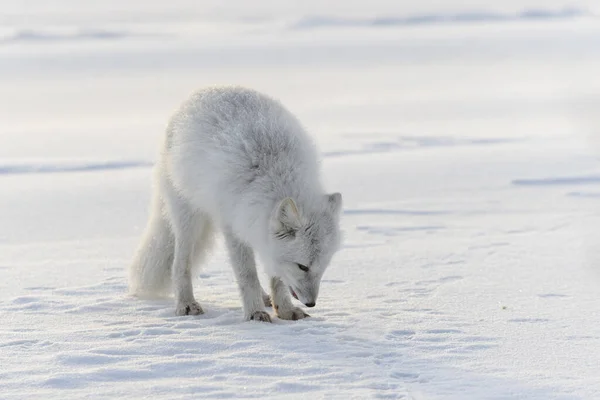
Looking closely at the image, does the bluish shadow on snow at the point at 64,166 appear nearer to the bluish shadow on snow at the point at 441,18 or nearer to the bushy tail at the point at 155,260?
the bushy tail at the point at 155,260

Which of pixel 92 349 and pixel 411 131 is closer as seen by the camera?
pixel 92 349

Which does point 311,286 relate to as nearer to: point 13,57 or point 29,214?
point 29,214

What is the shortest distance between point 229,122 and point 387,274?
5.39 feet

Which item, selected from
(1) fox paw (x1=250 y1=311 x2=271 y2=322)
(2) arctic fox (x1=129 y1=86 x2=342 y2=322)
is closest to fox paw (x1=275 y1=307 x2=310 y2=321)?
(2) arctic fox (x1=129 y1=86 x2=342 y2=322)

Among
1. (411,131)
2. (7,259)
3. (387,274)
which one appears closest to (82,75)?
(411,131)

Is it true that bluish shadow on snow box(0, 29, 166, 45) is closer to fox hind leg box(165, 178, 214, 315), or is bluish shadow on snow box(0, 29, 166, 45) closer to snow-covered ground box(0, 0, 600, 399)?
snow-covered ground box(0, 0, 600, 399)

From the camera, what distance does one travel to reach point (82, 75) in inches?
685

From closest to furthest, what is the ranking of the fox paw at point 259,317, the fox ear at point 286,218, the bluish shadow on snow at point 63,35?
the fox ear at point 286,218 → the fox paw at point 259,317 → the bluish shadow on snow at point 63,35

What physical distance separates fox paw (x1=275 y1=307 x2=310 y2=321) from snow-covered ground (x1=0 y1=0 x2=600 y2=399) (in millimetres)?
86

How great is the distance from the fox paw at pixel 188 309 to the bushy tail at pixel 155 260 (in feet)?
1.38

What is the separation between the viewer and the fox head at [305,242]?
466cm

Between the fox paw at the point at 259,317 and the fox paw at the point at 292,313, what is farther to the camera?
the fox paw at the point at 292,313

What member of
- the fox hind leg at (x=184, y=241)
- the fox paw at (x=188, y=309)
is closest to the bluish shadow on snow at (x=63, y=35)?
the fox hind leg at (x=184, y=241)

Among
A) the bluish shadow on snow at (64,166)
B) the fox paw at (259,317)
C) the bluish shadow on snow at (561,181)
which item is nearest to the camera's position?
the fox paw at (259,317)
